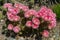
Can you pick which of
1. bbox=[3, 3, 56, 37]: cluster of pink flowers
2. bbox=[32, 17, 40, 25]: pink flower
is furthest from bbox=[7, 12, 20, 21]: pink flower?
bbox=[32, 17, 40, 25]: pink flower

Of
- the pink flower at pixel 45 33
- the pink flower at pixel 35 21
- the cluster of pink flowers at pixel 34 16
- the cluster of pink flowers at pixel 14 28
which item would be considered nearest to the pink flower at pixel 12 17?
the cluster of pink flowers at pixel 34 16

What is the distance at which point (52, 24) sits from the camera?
13.0 ft

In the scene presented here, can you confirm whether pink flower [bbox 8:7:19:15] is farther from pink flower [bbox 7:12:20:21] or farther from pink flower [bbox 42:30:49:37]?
pink flower [bbox 42:30:49:37]

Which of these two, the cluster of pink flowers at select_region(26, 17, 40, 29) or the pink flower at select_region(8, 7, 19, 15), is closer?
the cluster of pink flowers at select_region(26, 17, 40, 29)

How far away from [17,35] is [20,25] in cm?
32

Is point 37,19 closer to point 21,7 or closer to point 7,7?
point 21,7

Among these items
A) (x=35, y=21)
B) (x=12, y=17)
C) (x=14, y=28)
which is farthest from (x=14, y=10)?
(x=35, y=21)

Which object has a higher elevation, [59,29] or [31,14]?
[31,14]

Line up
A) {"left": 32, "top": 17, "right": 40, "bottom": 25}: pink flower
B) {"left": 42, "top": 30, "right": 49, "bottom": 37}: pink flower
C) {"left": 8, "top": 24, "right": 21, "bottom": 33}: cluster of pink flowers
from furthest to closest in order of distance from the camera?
{"left": 8, "top": 24, "right": 21, "bottom": 33}: cluster of pink flowers, {"left": 42, "top": 30, "right": 49, "bottom": 37}: pink flower, {"left": 32, "top": 17, "right": 40, "bottom": 25}: pink flower

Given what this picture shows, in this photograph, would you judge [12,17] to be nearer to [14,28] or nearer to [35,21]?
[14,28]

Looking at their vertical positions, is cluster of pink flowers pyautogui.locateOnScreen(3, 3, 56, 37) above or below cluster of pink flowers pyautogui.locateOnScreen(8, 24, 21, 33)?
above

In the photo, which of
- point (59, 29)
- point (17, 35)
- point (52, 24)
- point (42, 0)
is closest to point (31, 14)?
point (52, 24)

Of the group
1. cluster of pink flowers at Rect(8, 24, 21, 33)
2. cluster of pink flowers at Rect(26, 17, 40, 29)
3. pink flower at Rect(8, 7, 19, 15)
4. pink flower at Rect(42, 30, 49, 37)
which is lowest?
pink flower at Rect(42, 30, 49, 37)

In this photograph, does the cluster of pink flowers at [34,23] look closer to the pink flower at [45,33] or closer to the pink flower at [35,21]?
the pink flower at [35,21]
